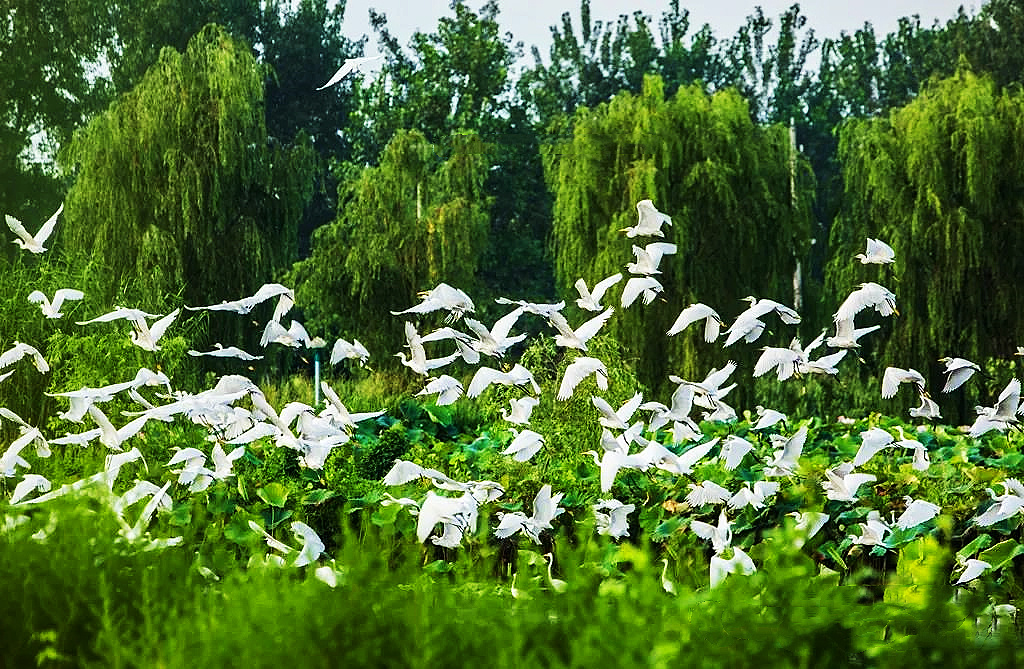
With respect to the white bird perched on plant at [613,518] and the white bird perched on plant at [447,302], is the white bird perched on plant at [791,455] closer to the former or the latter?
the white bird perched on plant at [613,518]

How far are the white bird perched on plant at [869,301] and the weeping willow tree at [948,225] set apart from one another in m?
8.70

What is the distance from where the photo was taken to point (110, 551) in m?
2.98

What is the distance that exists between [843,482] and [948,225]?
33.7 feet

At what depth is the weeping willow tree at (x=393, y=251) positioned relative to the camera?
55.1 ft

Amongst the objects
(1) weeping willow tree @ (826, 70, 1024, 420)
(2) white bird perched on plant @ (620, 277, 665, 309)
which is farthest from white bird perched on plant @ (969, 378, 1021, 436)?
(1) weeping willow tree @ (826, 70, 1024, 420)

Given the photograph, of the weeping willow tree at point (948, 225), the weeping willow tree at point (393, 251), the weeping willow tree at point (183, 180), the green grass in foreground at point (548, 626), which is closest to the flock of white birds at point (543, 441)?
the green grass in foreground at point (548, 626)

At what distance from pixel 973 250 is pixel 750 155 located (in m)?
2.52

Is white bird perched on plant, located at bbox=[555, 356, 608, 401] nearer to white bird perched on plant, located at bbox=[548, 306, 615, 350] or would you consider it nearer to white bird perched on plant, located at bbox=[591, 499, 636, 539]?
white bird perched on plant, located at bbox=[548, 306, 615, 350]

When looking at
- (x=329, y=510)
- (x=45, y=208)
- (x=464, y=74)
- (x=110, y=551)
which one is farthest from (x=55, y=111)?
(x=110, y=551)

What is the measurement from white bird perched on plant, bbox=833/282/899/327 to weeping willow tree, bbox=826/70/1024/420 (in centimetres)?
870

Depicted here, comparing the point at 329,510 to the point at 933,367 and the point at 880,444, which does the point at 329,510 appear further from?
the point at 933,367

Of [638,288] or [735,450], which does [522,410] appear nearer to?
[638,288]

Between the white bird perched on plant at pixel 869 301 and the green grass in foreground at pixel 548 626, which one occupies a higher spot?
the white bird perched on plant at pixel 869 301

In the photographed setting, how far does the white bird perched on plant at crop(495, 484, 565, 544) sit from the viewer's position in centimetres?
416
